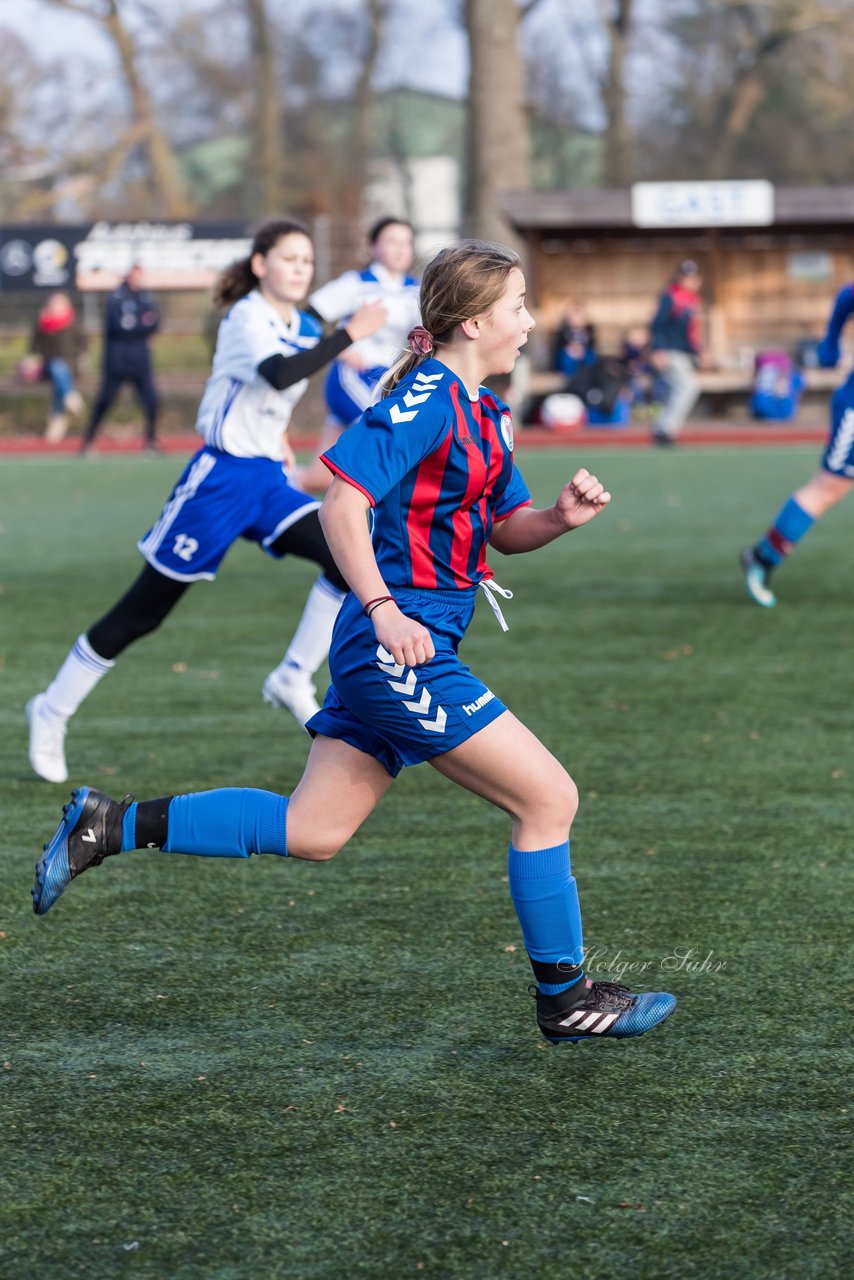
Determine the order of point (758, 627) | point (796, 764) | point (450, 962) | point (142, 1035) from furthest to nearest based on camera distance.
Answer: point (758, 627) → point (796, 764) → point (450, 962) → point (142, 1035)

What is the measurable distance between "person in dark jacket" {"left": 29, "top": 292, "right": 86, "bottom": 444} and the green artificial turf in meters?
19.1

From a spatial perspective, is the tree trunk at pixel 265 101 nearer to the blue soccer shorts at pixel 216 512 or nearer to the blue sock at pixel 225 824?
the blue soccer shorts at pixel 216 512

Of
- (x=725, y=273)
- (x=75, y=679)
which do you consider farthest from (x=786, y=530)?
Answer: (x=725, y=273)

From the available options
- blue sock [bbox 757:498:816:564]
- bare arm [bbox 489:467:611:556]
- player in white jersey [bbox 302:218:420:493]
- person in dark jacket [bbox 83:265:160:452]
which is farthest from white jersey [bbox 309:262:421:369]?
person in dark jacket [bbox 83:265:160:452]

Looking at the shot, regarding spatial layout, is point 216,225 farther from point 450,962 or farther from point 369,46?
point 450,962

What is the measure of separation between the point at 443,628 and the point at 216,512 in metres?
2.78

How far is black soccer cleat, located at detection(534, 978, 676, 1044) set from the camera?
3.55m

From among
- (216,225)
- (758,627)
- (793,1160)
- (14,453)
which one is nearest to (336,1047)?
(793,1160)

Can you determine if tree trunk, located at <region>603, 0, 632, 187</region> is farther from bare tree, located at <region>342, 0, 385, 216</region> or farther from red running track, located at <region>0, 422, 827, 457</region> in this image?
red running track, located at <region>0, 422, 827, 457</region>

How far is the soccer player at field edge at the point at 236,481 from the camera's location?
6.03 m

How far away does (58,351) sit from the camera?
26.2m

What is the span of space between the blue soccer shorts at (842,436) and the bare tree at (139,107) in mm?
28477

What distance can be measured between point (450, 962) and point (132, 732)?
9.70 ft

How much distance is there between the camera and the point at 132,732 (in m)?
6.85
